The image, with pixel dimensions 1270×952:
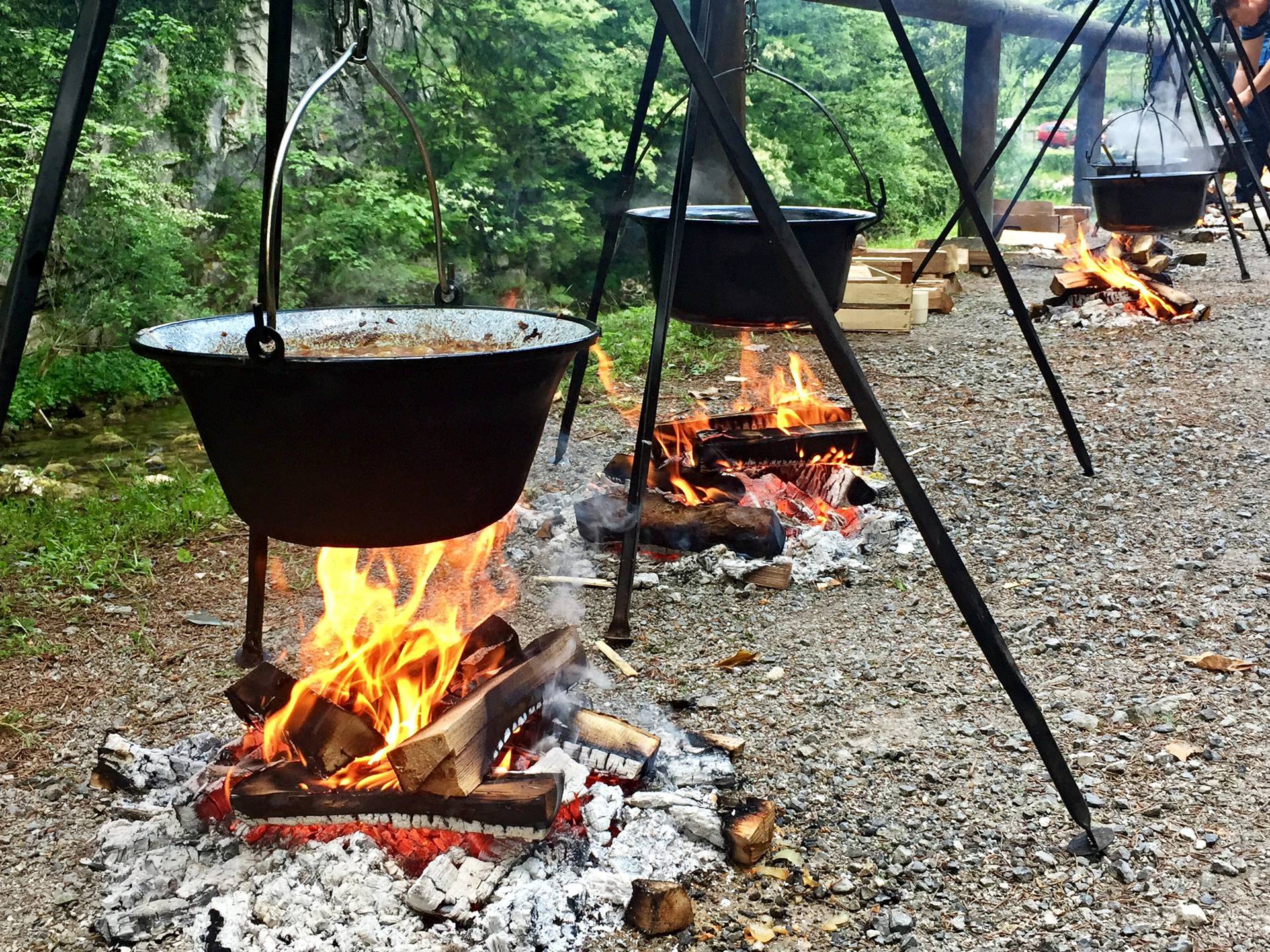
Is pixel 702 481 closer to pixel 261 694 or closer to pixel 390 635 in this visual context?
pixel 390 635

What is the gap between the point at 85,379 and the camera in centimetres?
693

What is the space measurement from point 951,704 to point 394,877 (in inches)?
55.1

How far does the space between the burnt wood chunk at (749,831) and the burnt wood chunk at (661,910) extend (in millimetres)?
170

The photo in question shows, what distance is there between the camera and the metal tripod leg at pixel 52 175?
1.62 metres

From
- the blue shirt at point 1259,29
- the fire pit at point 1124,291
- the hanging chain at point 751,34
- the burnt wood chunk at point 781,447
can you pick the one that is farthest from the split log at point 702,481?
the blue shirt at point 1259,29

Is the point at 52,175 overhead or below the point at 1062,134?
below

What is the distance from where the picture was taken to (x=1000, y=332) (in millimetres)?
6750

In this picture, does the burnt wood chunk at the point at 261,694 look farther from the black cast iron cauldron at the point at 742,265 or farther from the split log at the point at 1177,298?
the split log at the point at 1177,298

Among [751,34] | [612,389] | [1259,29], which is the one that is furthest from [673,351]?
[1259,29]

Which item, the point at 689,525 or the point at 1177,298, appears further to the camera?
the point at 1177,298

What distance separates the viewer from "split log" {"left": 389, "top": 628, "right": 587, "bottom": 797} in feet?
5.88

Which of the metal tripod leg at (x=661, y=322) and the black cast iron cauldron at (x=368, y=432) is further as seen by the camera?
the metal tripod leg at (x=661, y=322)

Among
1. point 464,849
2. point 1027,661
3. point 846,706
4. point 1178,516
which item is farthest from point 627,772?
point 1178,516

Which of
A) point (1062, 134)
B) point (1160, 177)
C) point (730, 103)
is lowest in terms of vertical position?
point (1160, 177)
